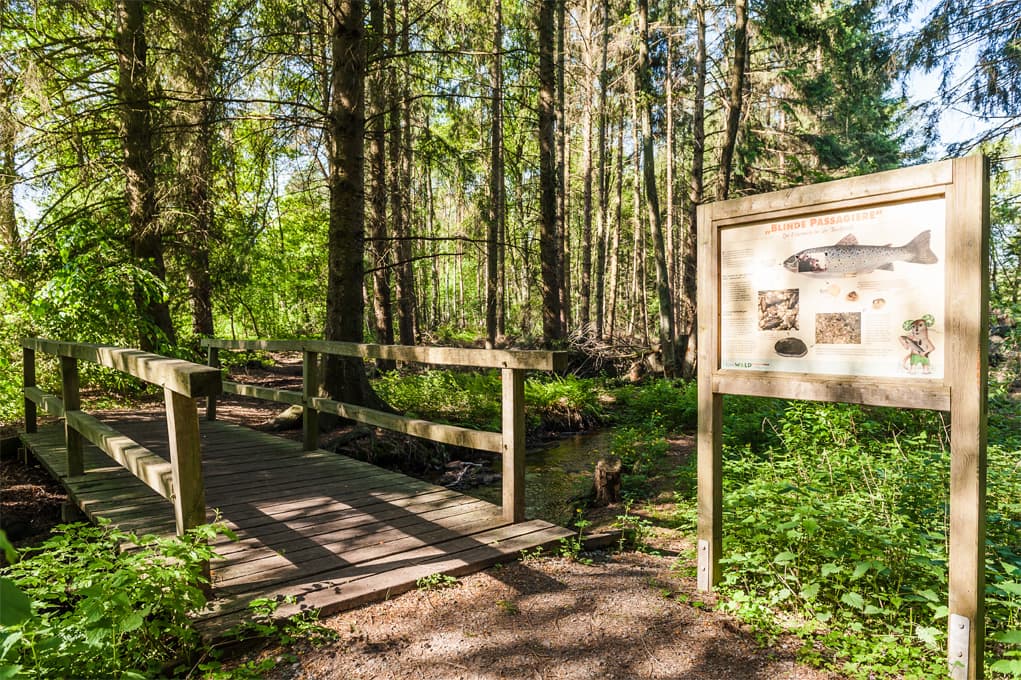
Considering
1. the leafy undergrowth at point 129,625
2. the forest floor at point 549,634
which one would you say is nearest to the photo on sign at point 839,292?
the forest floor at point 549,634

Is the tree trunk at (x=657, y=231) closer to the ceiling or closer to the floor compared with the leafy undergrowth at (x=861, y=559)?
closer to the ceiling

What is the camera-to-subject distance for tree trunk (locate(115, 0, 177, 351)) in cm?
960

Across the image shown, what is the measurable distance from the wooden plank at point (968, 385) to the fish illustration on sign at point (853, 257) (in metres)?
0.12

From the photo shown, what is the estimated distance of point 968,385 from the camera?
2.59 meters

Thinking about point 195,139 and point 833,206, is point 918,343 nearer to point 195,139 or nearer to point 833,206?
point 833,206

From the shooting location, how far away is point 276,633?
294cm

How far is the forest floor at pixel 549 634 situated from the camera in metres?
2.70

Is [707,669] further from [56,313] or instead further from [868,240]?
[56,313]

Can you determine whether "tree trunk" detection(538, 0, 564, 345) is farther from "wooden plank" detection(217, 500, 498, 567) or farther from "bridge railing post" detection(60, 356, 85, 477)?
"bridge railing post" detection(60, 356, 85, 477)

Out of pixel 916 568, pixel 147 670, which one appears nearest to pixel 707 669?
pixel 916 568

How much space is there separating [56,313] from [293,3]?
5479mm

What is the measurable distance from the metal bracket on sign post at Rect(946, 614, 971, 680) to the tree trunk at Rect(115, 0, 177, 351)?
10287 millimetres

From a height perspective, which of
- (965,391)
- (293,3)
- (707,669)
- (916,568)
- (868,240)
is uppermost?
(293,3)

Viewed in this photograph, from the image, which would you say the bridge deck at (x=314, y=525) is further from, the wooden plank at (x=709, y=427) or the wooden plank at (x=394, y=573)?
the wooden plank at (x=709, y=427)
